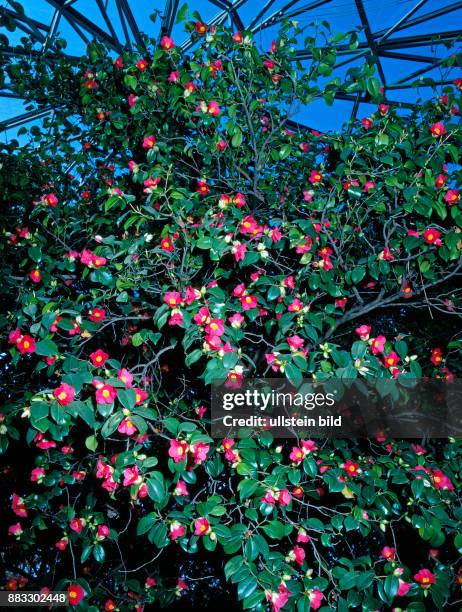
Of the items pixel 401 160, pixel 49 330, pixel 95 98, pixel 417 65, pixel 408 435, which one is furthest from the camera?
pixel 417 65

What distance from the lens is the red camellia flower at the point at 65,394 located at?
44.2 inches

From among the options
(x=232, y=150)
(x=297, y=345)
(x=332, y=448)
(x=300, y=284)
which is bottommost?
(x=332, y=448)

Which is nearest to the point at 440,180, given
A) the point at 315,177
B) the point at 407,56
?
the point at 315,177

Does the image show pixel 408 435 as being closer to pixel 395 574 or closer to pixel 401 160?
pixel 395 574

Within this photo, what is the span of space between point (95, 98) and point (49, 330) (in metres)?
1.71

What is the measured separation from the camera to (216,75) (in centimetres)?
203

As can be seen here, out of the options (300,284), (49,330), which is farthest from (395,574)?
(49,330)

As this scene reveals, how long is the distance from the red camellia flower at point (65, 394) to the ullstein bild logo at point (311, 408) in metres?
0.40

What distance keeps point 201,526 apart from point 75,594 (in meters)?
0.72

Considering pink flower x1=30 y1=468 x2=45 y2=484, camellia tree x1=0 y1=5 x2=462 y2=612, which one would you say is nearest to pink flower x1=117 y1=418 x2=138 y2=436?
camellia tree x1=0 y1=5 x2=462 y2=612

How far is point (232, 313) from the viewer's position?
1660 millimetres

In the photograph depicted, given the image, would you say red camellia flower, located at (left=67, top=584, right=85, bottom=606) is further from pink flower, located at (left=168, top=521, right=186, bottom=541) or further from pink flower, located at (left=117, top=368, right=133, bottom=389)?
pink flower, located at (left=117, top=368, right=133, bottom=389)

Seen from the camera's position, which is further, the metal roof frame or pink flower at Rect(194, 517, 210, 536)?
the metal roof frame

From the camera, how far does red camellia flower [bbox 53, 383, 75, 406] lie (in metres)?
1.12
